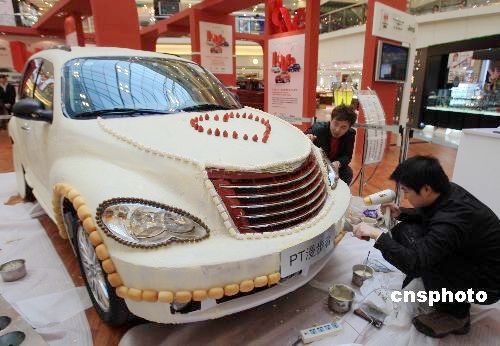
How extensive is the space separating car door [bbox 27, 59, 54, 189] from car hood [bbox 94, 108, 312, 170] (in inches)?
23.5

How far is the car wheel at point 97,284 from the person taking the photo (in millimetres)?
1469

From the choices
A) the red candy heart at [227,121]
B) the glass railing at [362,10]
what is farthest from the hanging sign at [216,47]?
the glass railing at [362,10]

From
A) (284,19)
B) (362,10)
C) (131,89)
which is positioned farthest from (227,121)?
(362,10)

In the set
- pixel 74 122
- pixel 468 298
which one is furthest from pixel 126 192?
pixel 468 298

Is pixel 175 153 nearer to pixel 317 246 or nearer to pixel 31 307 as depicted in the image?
pixel 317 246

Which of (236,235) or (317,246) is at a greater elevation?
(236,235)

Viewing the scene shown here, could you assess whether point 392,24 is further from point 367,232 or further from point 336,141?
point 367,232

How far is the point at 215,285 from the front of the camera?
119cm

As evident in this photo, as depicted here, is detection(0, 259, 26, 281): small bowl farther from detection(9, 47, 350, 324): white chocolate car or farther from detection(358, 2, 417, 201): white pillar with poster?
detection(358, 2, 417, 201): white pillar with poster

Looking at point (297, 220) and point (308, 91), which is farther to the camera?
point (308, 91)

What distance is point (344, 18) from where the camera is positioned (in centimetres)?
1494

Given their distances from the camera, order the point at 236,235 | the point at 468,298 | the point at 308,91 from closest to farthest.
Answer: the point at 236,235 < the point at 468,298 < the point at 308,91

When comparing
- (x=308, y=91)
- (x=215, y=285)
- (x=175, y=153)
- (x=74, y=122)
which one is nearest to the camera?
(x=215, y=285)

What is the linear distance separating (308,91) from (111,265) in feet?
17.6
